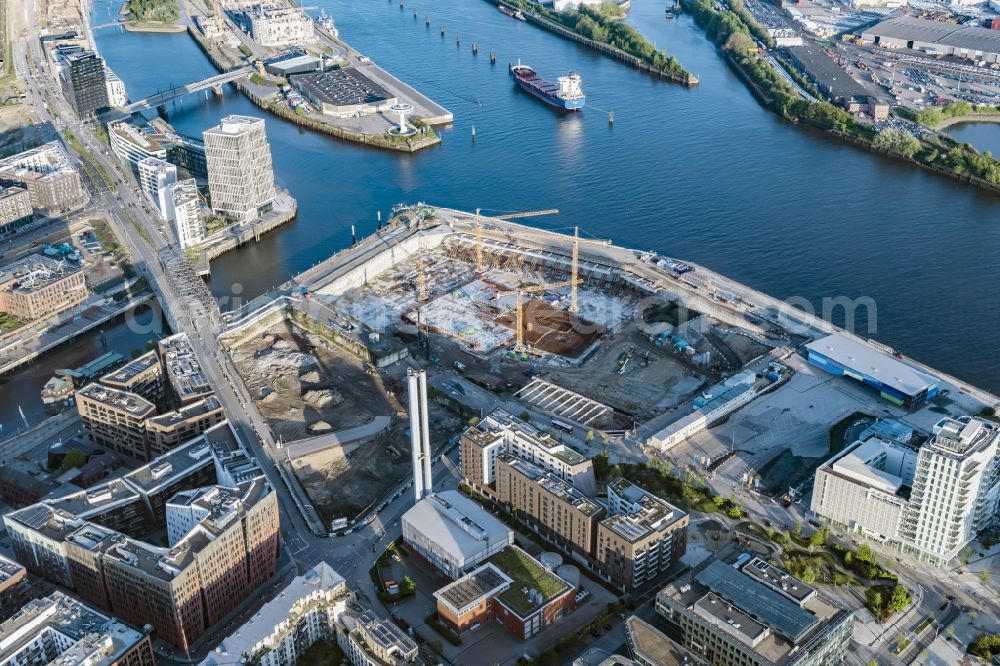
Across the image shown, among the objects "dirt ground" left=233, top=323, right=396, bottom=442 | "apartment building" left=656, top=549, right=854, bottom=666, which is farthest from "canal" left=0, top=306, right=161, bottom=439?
"apartment building" left=656, top=549, right=854, bottom=666

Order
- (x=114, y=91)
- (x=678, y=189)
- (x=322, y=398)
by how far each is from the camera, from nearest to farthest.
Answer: (x=322, y=398)
(x=678, y=189)
(x=114, y=91)

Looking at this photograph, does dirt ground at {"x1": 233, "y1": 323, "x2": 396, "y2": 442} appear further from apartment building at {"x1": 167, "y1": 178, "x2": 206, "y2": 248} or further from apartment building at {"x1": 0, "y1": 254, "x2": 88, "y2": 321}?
apartment building at {"x1": 167, "y1": 178, "x2": 206, "y2": 248}

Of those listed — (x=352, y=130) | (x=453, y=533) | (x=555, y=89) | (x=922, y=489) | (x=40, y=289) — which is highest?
(x=555, y=89)

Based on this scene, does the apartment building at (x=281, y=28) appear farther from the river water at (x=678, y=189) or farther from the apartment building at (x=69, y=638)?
the apartment building at (x=69, y=638)

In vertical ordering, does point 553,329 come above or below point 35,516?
below

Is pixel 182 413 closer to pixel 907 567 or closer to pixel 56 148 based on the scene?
pixel 907 567

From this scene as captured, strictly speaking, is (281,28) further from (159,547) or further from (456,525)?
(159,547)

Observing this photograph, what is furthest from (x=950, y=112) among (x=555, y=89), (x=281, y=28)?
(x=281, y=28)
